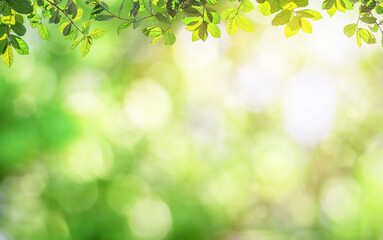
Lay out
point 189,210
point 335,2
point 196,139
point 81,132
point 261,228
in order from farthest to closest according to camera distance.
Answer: point 261,228 < point 196,139 < point 189,210 < point 81,132 < point 335,2

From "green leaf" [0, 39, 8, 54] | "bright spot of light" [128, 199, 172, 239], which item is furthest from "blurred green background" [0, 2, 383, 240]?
"green leaf" [0, 39, 8, 54]

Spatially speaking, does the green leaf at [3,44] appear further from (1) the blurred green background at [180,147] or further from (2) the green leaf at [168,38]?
(1) the blurred green background at [180,147]

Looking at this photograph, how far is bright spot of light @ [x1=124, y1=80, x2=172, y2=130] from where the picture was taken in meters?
6.47

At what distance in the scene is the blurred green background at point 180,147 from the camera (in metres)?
5.62

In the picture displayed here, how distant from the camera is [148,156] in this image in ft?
20.5

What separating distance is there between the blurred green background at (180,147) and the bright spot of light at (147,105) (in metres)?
0.02

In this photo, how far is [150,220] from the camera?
5887 mm

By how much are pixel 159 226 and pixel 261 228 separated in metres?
2.11

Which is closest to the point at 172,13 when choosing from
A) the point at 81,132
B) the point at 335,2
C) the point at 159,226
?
the point at 335,2

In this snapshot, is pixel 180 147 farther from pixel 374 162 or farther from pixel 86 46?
pixel 86 46

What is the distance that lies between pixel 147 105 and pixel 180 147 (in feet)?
2.65

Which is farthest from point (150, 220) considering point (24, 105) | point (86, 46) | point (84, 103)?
point (86, 46)

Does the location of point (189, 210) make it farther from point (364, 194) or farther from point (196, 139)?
point (364, 194)

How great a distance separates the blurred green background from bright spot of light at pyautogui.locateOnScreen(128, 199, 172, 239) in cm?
1
